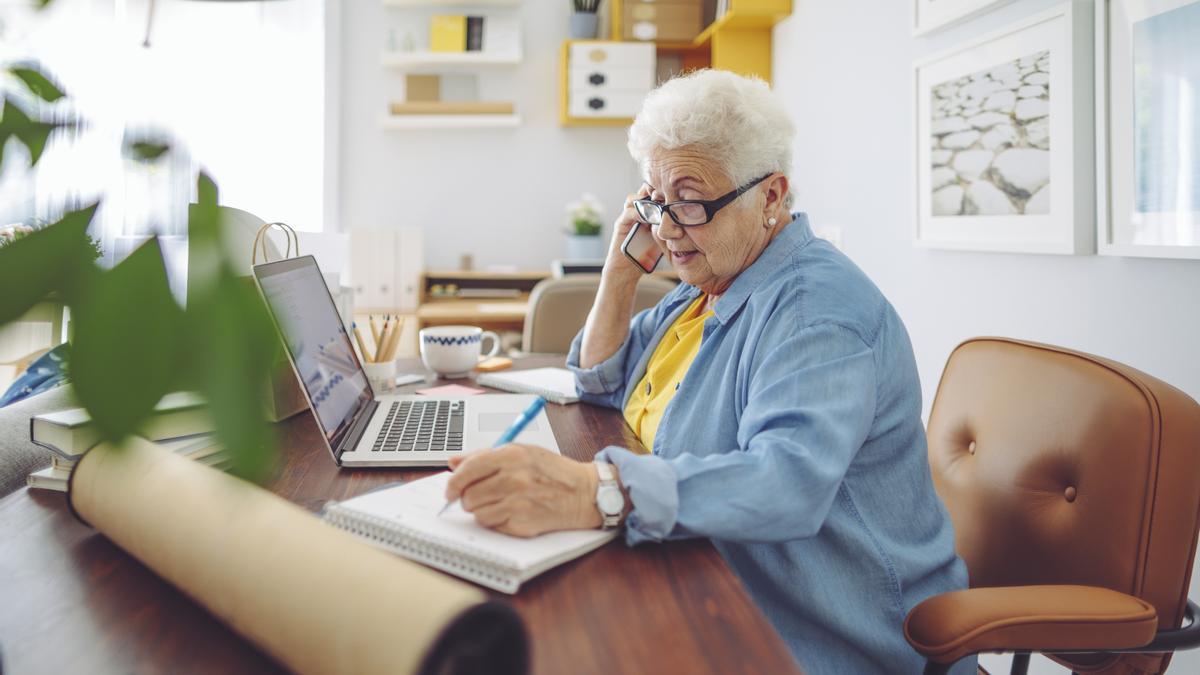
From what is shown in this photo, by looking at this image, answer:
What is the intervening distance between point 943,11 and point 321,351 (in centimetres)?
183

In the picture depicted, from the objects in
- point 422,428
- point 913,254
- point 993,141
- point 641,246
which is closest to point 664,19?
point 913,254

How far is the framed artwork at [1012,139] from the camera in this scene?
5.57 feet

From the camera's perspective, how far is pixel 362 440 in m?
1.18

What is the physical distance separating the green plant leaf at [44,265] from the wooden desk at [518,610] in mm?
354

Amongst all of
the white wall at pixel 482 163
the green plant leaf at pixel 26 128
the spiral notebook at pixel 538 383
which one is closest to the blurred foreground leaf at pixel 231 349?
the green plant leaf at pixel 26 128

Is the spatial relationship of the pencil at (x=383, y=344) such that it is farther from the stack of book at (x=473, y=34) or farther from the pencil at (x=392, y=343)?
the stack of book at (x=473, y=34)

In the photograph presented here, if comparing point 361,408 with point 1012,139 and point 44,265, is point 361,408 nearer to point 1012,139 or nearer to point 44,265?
point 44,265

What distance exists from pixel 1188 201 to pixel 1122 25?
1.25 ft

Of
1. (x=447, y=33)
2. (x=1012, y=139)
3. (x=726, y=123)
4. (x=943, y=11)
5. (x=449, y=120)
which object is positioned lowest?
(x=726, y=123)

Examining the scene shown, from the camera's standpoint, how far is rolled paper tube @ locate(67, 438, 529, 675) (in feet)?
1.63

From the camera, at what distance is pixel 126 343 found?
24 centimetres

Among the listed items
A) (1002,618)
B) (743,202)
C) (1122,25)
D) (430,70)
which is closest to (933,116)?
(1122,25)

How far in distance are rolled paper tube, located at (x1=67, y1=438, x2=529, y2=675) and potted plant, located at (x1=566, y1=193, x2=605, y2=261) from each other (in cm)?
325

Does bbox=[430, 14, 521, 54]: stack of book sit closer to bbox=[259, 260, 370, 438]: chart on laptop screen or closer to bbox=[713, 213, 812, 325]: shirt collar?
bbox=[259, 260, 370, 438]: chart on laptop screen
